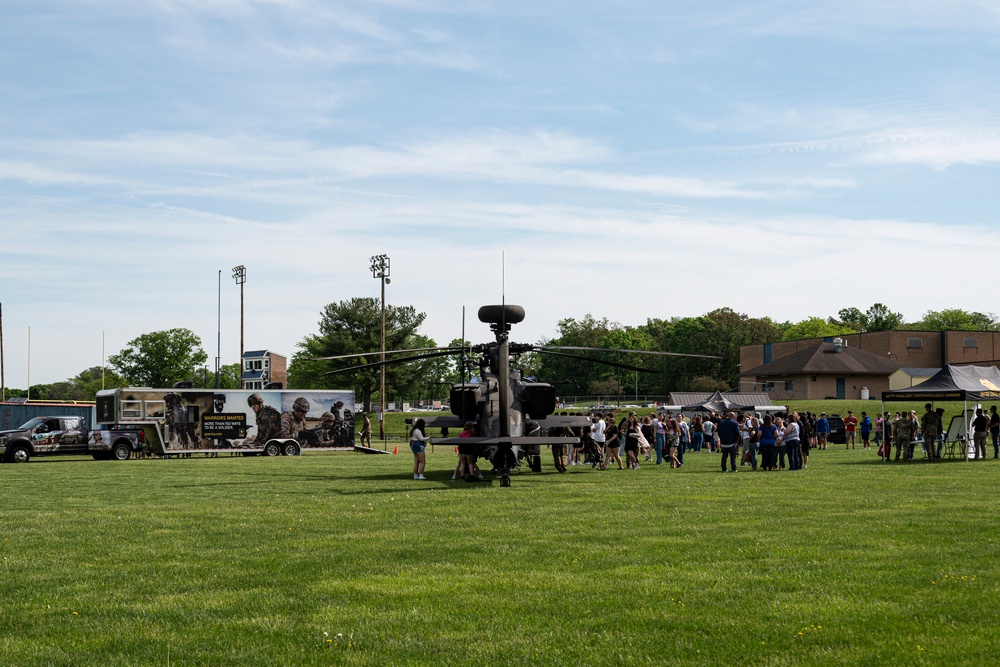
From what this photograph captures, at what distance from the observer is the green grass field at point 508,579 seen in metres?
6.83

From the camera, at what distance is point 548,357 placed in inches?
5413

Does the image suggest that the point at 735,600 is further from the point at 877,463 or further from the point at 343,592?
the point at 877,463

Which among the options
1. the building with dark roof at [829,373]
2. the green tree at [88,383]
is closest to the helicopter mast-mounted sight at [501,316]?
the building with dark roof at [829,373]

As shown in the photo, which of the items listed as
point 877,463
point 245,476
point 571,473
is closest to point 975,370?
point 877,463

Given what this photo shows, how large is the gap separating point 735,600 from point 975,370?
25.7 meters

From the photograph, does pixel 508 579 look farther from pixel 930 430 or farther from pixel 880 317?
pixel 880 317

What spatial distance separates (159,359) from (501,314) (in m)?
92.7

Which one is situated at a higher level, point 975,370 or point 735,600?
point 975,370

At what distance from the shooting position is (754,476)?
77.2ft

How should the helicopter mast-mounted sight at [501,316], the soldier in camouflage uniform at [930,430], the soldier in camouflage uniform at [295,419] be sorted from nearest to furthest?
the helicopter mast-mounted sight at [501,316], the soldier in camouflage uniform at [930,430], the soldier in camouflage uniform at [295,419]

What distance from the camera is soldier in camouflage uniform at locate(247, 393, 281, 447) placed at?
41062mm

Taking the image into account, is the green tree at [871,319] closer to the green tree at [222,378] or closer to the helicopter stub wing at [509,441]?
the green tree at [222,378]

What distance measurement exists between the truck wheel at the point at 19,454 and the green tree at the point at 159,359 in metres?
73.2

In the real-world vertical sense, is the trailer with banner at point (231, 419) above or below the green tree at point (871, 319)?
below
